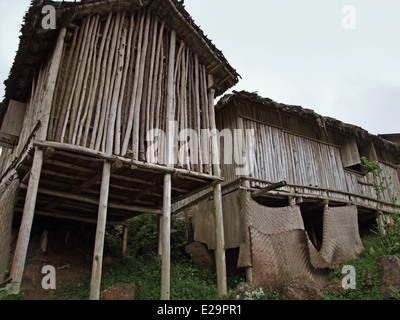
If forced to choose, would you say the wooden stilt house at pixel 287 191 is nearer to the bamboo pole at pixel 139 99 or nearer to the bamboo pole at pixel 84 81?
the bamboo pole at pixel 139 99

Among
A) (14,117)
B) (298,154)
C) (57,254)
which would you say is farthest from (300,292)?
(14,117)

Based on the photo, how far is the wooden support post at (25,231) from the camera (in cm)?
575

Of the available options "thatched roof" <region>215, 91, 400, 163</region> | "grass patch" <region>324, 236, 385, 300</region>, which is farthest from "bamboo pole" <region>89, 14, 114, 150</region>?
"grass patch" <region>324, 236, 385, 300</region>

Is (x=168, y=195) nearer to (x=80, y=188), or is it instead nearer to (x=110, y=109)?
(x=110, y=109)

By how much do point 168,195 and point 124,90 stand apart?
285 centimetres

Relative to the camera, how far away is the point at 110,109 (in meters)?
7.96

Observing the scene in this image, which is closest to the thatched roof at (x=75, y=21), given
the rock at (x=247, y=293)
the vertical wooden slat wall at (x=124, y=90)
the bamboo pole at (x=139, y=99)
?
the vertical wooden slat wall at (x=124, y=90)

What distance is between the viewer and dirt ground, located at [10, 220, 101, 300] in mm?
8922

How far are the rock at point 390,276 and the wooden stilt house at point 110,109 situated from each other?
12.5ft
